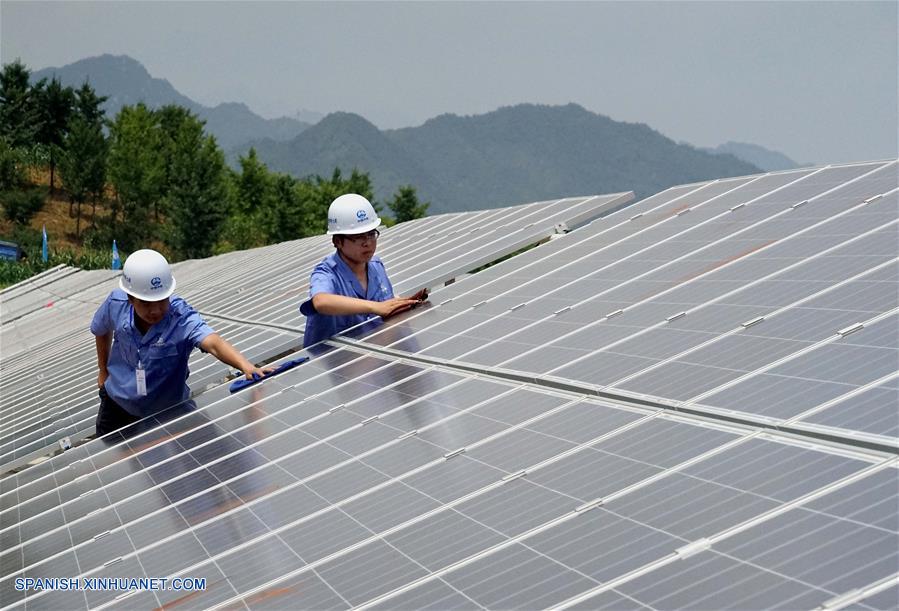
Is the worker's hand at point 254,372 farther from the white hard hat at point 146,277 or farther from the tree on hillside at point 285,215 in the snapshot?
the tree on hillside at point 285,215

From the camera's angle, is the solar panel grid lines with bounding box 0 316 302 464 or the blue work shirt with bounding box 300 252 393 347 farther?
the solar panel grid lines with bounding box 0 316 302 464

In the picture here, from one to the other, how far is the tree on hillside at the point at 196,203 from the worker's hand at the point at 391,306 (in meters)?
93.8

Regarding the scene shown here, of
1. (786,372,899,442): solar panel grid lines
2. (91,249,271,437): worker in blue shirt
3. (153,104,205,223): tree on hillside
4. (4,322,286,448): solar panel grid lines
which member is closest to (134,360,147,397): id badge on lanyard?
(91,249,271,437): worker in blue shirt

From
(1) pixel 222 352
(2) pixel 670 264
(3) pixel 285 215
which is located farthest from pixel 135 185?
(2) pixel 670 264

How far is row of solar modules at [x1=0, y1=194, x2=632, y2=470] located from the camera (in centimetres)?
1432

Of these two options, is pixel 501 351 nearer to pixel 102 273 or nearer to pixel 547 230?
pixel 547 230

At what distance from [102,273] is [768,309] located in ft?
119

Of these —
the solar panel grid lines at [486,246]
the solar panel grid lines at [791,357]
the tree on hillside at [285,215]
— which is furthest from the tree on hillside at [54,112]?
the solar panel grid lines at [791,357]

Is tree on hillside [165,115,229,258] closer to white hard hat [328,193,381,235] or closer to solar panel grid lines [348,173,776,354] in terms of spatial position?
solar panel grid lines [348,173,776,354]

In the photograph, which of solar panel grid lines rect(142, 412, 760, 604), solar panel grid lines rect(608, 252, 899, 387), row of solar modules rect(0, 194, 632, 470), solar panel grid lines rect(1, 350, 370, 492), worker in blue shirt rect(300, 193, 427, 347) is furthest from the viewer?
row of solar modules rect(0, 194, 632, 470)

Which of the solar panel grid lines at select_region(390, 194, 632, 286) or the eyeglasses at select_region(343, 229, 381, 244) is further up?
the eyeglasses at select_region(343, 229, 381, 244)

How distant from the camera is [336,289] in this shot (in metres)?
12.3

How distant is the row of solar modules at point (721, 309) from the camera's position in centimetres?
628

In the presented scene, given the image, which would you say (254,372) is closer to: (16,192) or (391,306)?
(391,306)
